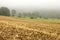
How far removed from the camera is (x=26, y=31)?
874cm

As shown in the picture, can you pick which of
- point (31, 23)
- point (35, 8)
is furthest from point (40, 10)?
point (31, 23)

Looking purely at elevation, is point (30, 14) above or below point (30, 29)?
above

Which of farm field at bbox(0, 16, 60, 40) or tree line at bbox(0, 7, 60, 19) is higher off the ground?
tree line at bbox(0, 7, 60, 19)

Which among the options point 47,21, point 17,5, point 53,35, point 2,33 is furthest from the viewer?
point 17,5

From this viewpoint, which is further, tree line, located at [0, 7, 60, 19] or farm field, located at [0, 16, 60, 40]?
tree line, located at [0, 7, 60, 19]

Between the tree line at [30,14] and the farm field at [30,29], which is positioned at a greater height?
the tree line at [30,14]

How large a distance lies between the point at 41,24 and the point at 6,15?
305cm

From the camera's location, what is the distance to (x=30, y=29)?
880 cm

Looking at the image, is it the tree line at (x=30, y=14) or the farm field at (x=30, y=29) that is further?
the tree line at (x=30, y=14)

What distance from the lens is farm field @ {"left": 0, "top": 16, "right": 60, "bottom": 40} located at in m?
8.38

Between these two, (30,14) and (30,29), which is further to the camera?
(30,14)

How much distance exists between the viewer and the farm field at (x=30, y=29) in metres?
8.38

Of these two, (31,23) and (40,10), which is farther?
(40,10)
